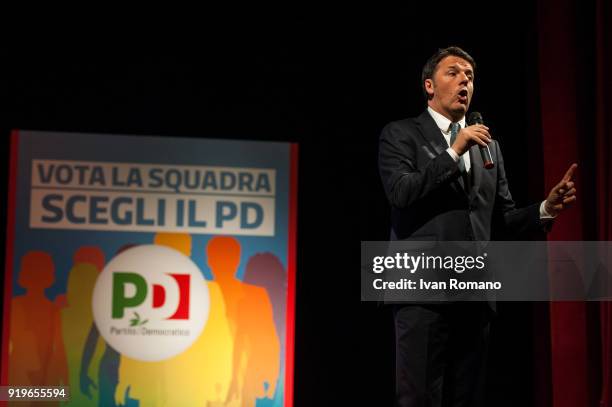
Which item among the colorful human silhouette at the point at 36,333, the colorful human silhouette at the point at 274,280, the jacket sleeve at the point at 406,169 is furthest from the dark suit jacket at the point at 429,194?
the colorful human silhouette at the point at 36,333

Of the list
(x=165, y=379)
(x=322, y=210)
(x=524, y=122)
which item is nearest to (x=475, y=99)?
(x=524, y=122)

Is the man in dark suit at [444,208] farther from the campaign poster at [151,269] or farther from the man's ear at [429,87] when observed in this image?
the campaign poster at [151,269]

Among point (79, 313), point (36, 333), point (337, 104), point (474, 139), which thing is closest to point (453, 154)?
point (474, 139)

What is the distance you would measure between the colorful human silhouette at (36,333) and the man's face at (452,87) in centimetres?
205

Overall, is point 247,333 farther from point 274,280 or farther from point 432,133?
point 432,133

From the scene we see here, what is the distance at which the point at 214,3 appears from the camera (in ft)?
12.9

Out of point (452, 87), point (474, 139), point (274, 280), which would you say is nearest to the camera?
point (474, 139)

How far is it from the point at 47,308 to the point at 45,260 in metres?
0.21

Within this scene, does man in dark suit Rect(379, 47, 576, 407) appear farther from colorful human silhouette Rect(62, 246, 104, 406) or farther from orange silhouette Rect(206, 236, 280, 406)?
colorful human silhouette Rect(62, 246, 104, 406)

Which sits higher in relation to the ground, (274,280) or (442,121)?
(442,121)

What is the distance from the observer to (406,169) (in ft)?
7.57

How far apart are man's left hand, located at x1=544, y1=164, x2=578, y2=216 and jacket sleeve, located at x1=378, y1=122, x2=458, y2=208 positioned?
38cm

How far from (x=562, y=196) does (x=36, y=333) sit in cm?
235

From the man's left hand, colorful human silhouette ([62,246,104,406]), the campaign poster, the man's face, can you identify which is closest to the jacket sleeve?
the man's face
